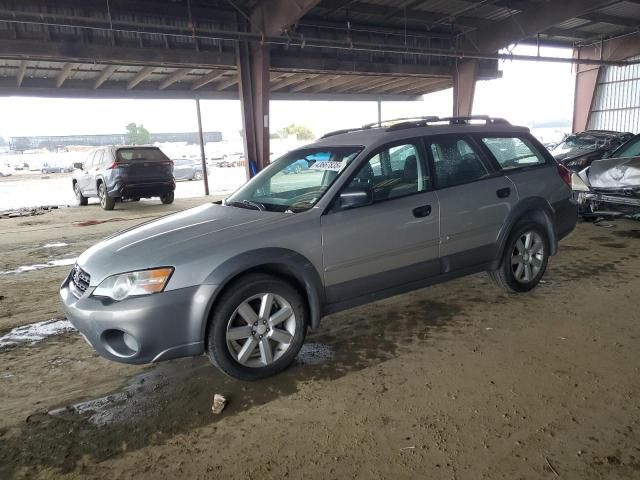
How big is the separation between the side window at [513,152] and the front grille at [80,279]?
3346 millimetres

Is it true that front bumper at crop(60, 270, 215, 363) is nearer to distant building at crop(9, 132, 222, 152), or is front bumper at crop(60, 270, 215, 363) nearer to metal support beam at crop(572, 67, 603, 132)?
metal support beam at crop(572, 67, 603, 132)

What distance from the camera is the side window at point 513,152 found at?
4059 millimetres

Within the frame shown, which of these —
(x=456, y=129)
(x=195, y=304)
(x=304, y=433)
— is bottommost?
(x=304, y=433)

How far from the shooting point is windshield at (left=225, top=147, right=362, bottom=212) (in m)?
3.32

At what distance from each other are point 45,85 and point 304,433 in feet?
53.3

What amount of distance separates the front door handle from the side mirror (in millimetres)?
447

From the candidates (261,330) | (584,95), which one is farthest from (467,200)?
(584,95)

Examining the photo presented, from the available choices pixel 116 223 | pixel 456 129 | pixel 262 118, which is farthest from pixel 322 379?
pixel 262 118

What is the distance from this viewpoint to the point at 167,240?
9.45 ft

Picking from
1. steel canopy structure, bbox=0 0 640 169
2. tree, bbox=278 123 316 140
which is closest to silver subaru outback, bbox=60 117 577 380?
steel canopy structure, bbox=0 0 640 169

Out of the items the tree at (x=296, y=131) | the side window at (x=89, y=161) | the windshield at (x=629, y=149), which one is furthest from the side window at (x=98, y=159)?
the tree at (x=296, y=131)

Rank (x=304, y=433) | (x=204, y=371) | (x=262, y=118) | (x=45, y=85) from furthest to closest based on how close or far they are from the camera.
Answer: (x=45, y=85)
(x=262, y=118)
(x=204, y=371)
(x=304, y=433)

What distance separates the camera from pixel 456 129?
3900 millimetres

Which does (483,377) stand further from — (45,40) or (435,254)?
(45,40)
